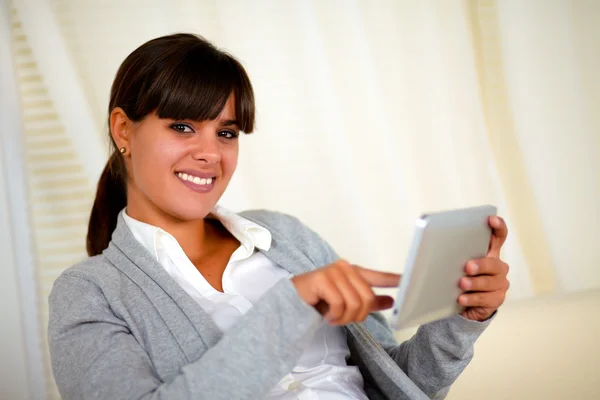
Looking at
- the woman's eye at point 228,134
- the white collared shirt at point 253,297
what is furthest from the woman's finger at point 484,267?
the woman's eye at point 228,134

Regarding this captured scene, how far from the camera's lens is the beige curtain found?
1.82 meters

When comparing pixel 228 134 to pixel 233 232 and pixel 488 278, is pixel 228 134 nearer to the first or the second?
pixel 233 232

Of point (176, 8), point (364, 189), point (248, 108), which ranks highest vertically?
point (176, 8)

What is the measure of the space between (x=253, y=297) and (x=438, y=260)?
0.45m

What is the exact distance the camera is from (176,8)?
1.81 m

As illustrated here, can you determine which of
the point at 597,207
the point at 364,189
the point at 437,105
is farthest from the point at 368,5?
the point at 597,207

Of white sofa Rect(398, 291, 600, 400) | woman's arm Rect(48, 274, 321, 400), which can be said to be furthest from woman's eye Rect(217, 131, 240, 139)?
white sofa Rect(398, 291, 600, 400)

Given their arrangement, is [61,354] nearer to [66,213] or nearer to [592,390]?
[66,213]

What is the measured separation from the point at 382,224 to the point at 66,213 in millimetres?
857

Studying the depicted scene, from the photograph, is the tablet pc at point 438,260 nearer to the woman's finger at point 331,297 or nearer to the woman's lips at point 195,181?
the woman's finger at point 331,297

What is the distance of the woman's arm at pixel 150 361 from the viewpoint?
0.92 metres

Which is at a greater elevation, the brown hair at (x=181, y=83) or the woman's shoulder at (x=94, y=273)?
the brown hair at (x=181, y=83)

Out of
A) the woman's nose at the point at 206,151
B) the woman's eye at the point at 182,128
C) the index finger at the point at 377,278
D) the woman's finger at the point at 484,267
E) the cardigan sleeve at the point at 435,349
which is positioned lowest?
the cardigan sleeve at the point at 435,349

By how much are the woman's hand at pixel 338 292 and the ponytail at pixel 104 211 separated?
2.27 ft
